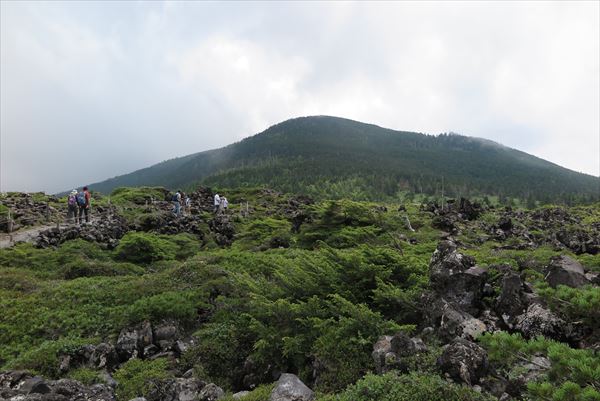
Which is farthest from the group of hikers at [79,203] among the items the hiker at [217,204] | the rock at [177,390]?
A: the rock at [177,390]

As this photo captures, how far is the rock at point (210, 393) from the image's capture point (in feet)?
27.7

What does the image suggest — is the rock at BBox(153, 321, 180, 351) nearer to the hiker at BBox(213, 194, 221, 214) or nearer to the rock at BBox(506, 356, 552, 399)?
the rock at BBox(506, 356, 552, 399)

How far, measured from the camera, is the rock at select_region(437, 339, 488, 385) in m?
6.96

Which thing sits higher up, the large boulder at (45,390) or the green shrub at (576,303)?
the green shrub at (576,303)

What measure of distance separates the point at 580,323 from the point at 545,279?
2.56 meters

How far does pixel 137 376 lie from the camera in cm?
966

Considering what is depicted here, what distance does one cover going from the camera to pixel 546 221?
39562 millimetres

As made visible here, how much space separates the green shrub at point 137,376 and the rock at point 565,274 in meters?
10.4

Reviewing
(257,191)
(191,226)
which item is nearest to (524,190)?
(257,191)

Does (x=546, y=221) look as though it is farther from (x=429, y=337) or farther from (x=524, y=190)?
(x=524, y=190)

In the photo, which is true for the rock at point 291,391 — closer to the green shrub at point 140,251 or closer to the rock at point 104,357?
the rock at point 104,357

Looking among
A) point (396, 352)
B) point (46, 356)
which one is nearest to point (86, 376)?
point (46, 356)

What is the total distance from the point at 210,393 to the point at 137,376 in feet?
7.99

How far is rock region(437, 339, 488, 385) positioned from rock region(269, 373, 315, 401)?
2.86 meters
